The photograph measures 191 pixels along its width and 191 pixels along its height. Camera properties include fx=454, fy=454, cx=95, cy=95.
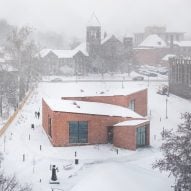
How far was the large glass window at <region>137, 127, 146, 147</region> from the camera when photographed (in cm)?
2577

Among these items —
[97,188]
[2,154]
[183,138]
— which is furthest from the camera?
[2,154]

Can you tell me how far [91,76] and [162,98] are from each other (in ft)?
72.4

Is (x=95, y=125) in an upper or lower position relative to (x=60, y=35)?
lower

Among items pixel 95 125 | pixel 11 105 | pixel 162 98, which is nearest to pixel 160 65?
pixel 162 98

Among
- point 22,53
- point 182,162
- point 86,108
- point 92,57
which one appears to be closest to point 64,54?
point 92,57

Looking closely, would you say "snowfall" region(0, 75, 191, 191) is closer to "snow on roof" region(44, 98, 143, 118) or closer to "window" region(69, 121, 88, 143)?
"window" region(69, 121, 88, 143)

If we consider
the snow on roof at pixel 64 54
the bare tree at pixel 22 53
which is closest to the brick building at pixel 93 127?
the bare tree at pixel 22 53

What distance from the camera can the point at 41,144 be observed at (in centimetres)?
2605

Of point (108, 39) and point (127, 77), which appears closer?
point (127, 77)

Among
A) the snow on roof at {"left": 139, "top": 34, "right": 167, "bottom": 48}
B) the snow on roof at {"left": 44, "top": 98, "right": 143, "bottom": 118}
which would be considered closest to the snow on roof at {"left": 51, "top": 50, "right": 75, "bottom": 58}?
the snow on roof at {"left": 139, "top": 34, "right": 167, "bottom": 48}

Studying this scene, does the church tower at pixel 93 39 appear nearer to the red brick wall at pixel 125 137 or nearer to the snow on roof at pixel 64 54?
the snow on roof at pixel 64 54

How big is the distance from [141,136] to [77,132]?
367 centimetres

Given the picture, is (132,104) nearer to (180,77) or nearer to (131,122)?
(131,122)

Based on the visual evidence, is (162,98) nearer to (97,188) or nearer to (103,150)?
(103,150)
